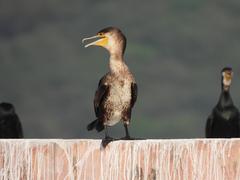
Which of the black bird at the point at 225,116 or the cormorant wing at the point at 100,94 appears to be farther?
the black bird at the point at 225,116

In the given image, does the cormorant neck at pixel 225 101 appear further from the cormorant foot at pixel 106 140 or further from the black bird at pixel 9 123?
the black bird at pixel 9 123

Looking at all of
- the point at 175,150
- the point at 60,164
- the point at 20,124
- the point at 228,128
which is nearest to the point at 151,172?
the point at 175,150

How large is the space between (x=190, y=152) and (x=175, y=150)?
17 centimetres

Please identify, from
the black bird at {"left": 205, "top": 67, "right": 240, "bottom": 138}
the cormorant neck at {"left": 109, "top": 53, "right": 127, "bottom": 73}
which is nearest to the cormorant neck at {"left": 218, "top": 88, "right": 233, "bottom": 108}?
the black bird at {"left": 205, "top": 67, "right": 240, "bottom": 138}

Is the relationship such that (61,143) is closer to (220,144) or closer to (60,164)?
(60,164)

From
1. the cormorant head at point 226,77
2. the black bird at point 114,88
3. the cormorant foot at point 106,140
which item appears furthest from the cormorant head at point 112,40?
the cormorant head at point 226,77

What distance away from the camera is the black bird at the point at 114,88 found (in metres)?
8.60

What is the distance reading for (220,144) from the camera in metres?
8.27

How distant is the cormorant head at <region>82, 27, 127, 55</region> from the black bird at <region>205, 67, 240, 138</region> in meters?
2.70

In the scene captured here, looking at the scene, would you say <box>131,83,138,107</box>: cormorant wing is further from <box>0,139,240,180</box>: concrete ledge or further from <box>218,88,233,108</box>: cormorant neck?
<box>218,88,233,108</box>: cormorant neck

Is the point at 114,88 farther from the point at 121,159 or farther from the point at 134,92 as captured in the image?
the point at 121,159

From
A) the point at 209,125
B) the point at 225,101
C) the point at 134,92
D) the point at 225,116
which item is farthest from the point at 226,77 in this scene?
the point at 134,92

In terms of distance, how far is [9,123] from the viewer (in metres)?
12.5

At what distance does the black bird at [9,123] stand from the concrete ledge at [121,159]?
136 inches
